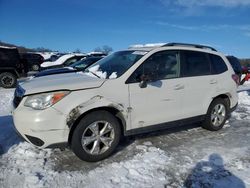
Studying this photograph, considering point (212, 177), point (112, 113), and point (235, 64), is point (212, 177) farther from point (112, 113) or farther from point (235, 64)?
point (235, 64)

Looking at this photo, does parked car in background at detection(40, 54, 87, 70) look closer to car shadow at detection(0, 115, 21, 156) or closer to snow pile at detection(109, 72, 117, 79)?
car shadow at detection(0, 115, 21, 156)

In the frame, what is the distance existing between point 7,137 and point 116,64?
2493mm

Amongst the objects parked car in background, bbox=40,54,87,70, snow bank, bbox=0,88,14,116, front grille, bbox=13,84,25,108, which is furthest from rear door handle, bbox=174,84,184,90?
parked car in background, bbox=40,54,87,70

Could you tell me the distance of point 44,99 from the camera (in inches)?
165

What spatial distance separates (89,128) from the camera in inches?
174

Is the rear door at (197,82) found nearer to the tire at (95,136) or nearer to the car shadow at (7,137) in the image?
the tire at (95,136)

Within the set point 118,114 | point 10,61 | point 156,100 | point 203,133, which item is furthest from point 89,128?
point 10,61

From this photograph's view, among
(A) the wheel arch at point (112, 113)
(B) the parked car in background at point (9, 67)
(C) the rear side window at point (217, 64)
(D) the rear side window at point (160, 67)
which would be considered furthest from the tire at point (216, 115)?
(B) the parked car in background at point (9, 67)

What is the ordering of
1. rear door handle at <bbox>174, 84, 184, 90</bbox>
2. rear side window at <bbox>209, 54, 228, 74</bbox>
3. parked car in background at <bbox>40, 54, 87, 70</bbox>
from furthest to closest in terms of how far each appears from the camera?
parked car in background at <bbox>40, 54, 87, 70</bbox> < rear side window at <bbox>209, 54, 228, 74</bbox> < rear door handle at <bbox>174, 84, 184, 90</bbox>

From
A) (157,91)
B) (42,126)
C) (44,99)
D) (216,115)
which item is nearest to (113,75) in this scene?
(157,91)

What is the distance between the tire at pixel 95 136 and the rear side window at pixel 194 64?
1795mm

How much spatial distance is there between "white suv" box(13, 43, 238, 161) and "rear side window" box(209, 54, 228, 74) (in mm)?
22

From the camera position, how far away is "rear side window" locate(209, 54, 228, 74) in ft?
20.0

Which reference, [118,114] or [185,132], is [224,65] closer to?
[185,132]
